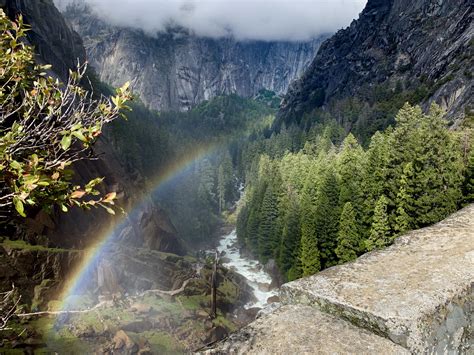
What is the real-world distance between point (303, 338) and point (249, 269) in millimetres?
58286

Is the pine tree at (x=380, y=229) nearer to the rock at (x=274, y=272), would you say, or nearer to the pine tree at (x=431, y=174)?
the pine tree at (x=431, y=174)

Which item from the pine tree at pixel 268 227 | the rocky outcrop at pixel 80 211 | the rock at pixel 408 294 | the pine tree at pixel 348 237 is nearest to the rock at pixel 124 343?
the rocky outcrop at pixel 80 211

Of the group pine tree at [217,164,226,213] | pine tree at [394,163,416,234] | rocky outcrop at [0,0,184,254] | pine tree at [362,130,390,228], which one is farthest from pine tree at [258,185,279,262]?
pine tree at [217,164,226,213]

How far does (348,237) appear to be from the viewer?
124 ft

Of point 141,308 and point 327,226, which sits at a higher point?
point 327,226

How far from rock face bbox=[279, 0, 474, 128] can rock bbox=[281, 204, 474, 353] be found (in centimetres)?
6269

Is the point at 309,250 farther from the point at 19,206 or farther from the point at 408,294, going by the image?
the point at 19,206

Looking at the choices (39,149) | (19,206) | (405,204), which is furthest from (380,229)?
(19,206)

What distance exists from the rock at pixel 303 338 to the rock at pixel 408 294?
0.67 feet

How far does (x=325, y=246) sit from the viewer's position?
41.5 metres

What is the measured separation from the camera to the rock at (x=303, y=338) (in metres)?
4.03

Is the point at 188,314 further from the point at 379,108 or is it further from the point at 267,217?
the point at 379,108

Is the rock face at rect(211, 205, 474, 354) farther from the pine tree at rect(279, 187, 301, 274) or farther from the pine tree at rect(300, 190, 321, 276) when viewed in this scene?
the pine tree at rect(279, 187, 301, 274)

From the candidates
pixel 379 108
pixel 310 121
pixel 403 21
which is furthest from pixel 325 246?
pixel 403 21
